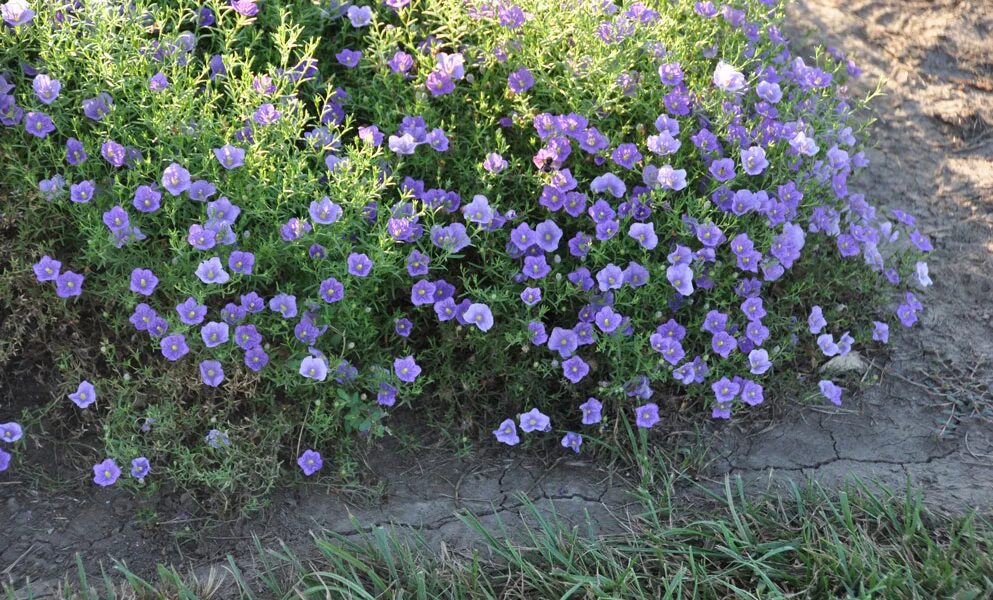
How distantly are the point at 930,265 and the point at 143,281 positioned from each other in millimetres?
2998

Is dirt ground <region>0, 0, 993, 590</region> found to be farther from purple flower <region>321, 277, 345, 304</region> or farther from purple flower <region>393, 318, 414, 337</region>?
purple flower <region>321, 277, 345, 304</region>

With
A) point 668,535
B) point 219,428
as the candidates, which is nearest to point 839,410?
point 668,535

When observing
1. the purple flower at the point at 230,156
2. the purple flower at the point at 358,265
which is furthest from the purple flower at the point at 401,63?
the purple flower at the point at 358,265

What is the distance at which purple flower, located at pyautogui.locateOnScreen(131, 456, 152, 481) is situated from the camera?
2.73 m

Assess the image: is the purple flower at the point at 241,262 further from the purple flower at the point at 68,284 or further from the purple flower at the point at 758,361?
the purple flower at the point at 758,361

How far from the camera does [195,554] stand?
278 centimetres

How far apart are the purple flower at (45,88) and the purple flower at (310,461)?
1.28 meters

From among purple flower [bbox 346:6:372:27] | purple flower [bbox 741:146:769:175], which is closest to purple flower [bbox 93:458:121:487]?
purple flower [bbox 346:6:372:27]

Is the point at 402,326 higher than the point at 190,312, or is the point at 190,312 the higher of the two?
the point at 190,312

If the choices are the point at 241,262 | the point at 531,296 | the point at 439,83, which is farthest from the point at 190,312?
the point at 439,83

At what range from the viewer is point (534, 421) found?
2.95 meters

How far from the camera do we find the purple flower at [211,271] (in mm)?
2688

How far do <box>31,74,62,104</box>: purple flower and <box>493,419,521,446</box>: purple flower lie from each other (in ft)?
5.44

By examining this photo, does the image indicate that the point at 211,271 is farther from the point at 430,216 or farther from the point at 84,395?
A: the point at 430,216
